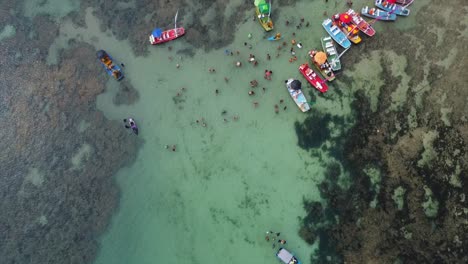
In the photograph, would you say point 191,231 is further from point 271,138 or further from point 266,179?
point 271,138

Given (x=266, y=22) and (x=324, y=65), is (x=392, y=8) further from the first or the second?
(x=266, y=22)

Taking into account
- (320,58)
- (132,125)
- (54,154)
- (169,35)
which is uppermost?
(169,35)

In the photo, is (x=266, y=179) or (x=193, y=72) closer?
(x=266, y=179)

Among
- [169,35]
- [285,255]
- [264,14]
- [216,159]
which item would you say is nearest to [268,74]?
[264,14]

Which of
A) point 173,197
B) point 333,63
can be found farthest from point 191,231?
point 333,63

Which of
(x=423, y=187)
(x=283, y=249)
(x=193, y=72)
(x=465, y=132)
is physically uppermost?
(x=193, y=72)
